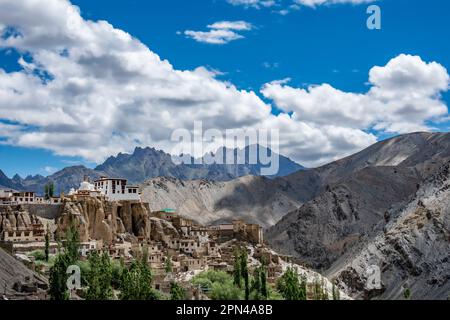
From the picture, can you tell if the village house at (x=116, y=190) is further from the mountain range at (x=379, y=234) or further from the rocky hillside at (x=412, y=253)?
the rocky hillside at (x=412, y=253)

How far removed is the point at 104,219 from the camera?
73.6 metres

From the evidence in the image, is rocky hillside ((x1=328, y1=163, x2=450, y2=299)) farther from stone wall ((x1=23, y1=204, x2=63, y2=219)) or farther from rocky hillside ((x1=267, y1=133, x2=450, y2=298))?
stone wall ((x1=23, y1=204, x2=63, y2=219))

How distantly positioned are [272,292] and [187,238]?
1993 centimetres

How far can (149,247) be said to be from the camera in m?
72.0

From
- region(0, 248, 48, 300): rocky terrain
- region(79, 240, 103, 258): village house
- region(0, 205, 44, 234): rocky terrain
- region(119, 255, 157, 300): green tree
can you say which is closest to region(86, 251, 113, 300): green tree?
region(119, 255, 157, 300): green tree

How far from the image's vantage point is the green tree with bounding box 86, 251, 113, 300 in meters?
46.3

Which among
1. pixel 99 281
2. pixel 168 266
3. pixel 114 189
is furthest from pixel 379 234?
pixel 99 281

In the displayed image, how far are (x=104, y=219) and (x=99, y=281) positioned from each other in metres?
25.6

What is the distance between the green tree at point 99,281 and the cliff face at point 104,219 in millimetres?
16895

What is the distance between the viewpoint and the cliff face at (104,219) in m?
69.3

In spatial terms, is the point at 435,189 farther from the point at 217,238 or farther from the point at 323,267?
the point at 217,238

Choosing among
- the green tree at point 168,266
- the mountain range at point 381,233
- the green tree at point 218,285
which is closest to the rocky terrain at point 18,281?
the green tree at point 168,266

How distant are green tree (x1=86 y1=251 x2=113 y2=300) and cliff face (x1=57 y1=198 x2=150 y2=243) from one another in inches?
665
